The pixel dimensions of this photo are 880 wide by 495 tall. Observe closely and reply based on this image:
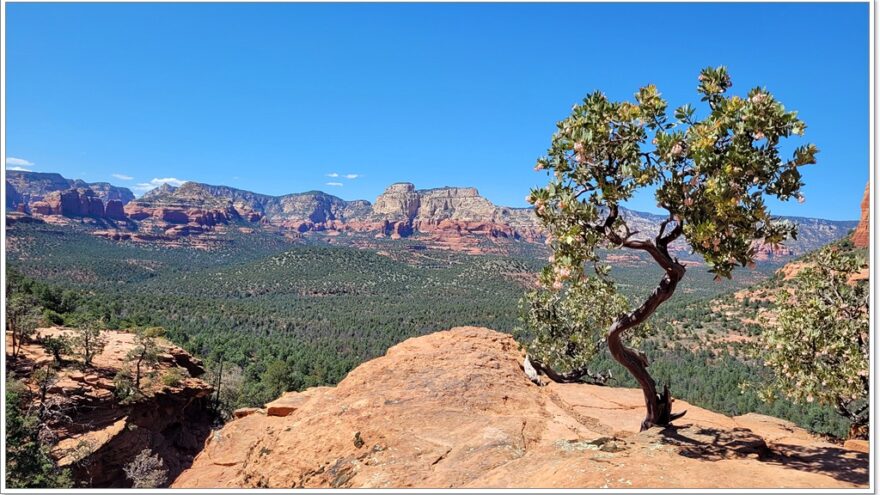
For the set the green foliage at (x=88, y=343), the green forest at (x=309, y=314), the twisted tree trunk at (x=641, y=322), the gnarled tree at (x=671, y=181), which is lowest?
the green forest at (x=309, y=314)

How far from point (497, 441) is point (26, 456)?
90.6 feet

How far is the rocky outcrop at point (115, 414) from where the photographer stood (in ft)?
108

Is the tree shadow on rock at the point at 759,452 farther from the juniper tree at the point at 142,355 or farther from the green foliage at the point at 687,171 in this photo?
the juniper tree at the point at 142,355

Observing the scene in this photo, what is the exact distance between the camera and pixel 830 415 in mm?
47188

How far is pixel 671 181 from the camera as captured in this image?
27.2 feet

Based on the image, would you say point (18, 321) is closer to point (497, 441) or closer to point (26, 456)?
point (26, 456)

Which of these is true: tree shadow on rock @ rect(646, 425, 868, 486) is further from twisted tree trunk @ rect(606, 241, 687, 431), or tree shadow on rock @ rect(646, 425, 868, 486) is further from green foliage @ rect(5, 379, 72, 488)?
green foliage @ rect(5, 379, 72, 488)

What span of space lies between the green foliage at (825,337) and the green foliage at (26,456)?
31.6 metres

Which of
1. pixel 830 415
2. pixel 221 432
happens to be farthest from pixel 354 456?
pixel 830 415

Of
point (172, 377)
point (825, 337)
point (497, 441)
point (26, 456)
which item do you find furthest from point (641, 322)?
point (172, 377)

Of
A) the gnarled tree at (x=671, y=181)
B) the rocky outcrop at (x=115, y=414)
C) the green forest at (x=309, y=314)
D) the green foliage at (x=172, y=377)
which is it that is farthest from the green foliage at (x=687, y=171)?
the green foliage at (x=172, y=377)

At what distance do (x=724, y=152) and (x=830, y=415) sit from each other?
183ft

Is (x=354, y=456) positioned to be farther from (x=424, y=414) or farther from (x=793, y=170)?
(x=793, y=170)

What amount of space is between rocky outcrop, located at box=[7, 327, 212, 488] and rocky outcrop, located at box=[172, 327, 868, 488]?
21014mm
